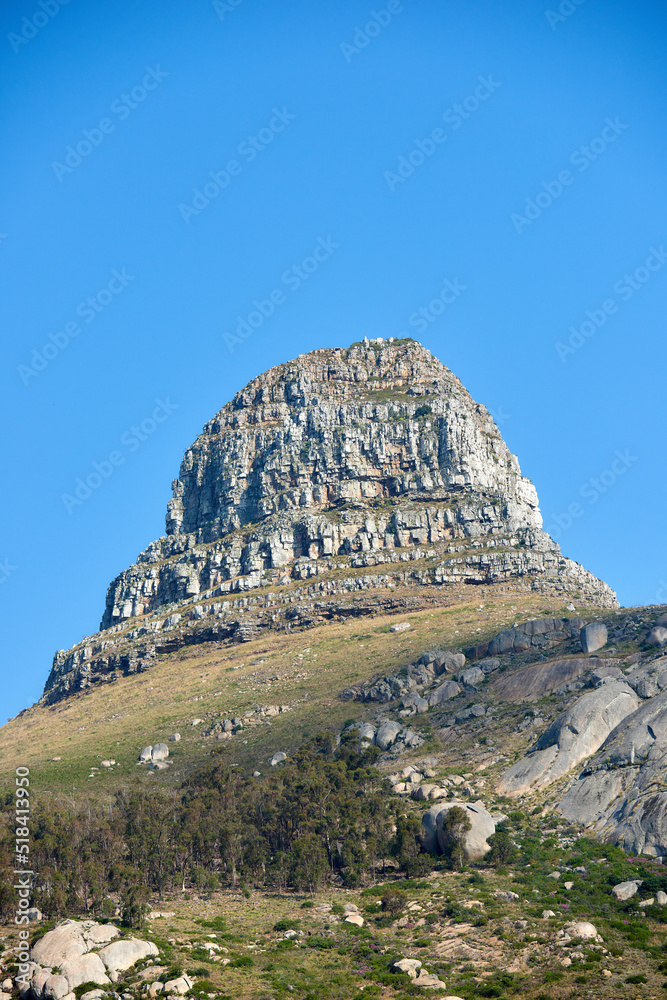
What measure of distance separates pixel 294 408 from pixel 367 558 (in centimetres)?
4951

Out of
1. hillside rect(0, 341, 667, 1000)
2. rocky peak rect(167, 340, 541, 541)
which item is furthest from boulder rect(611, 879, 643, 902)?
rocky peak rect(167, 340, 541, 541)

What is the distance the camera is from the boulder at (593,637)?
92.6 metres

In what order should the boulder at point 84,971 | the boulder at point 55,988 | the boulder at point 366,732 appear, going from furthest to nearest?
the boulder at point 366,732, the boulder at point 84,971, the boulder at point 55,988

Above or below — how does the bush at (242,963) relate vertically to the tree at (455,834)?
below

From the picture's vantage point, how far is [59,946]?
4431 centimetres

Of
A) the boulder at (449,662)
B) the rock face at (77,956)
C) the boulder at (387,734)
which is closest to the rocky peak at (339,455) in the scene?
the boulder at (449,662)

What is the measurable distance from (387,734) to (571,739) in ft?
75.6

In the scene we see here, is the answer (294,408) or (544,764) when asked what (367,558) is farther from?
(544,764)

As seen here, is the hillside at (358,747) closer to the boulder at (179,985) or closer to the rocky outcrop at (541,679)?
the boulder at (179,985)

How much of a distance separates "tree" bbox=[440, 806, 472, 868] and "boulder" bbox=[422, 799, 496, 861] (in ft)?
0.91

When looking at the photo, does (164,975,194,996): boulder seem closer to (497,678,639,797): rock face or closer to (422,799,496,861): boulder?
(422,799,496,861): boulder

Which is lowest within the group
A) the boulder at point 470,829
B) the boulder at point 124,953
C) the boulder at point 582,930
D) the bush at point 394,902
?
the boulder at point 582,930

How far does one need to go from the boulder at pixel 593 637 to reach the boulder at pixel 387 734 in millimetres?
21239

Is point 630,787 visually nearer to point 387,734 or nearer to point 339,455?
point 387,734
